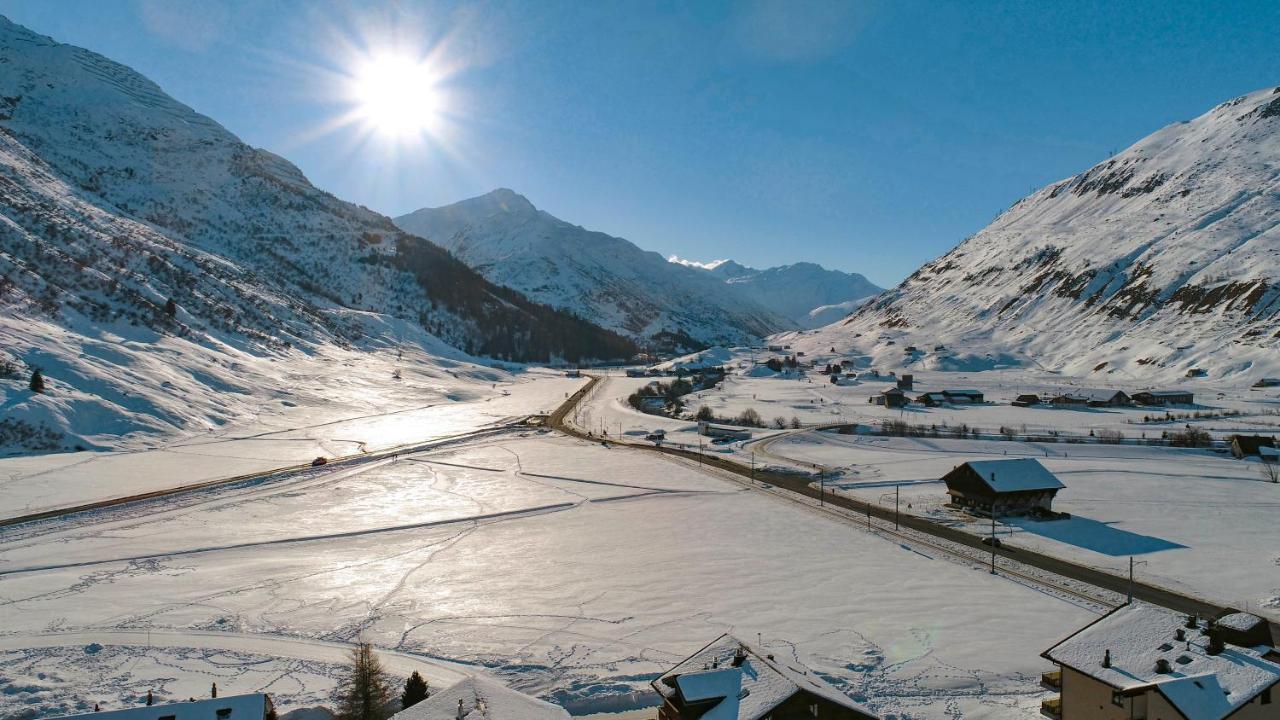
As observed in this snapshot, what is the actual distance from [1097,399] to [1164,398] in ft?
24.9

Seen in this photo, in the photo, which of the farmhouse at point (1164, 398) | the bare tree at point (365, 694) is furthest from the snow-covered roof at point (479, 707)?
the farmhouse at point (1164, 398)

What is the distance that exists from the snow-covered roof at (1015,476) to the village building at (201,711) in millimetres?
41042

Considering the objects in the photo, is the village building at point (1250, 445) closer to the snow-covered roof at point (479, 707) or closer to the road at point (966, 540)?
the road at point (966, 540)

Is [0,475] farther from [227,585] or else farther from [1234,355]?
[1234,355]

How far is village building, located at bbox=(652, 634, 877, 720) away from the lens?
1552 cm

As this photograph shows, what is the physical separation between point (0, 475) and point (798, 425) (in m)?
72.7

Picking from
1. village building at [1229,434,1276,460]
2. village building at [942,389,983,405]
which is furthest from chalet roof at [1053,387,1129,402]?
village building at [1229,434,1276,460]

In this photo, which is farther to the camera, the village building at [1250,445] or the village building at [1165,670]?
the village building at [1250,445]

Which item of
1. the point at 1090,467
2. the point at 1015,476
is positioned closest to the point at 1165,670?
the point at 1015,476

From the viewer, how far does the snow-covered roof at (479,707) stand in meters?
15.0

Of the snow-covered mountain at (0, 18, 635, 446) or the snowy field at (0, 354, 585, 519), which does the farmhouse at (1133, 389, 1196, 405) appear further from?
the snow-covered mountain at (0, 18, 635, 446)

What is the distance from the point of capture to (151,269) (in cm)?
10544

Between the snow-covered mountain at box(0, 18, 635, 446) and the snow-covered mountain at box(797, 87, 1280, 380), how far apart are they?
401 ft

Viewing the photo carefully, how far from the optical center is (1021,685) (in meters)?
21.2
